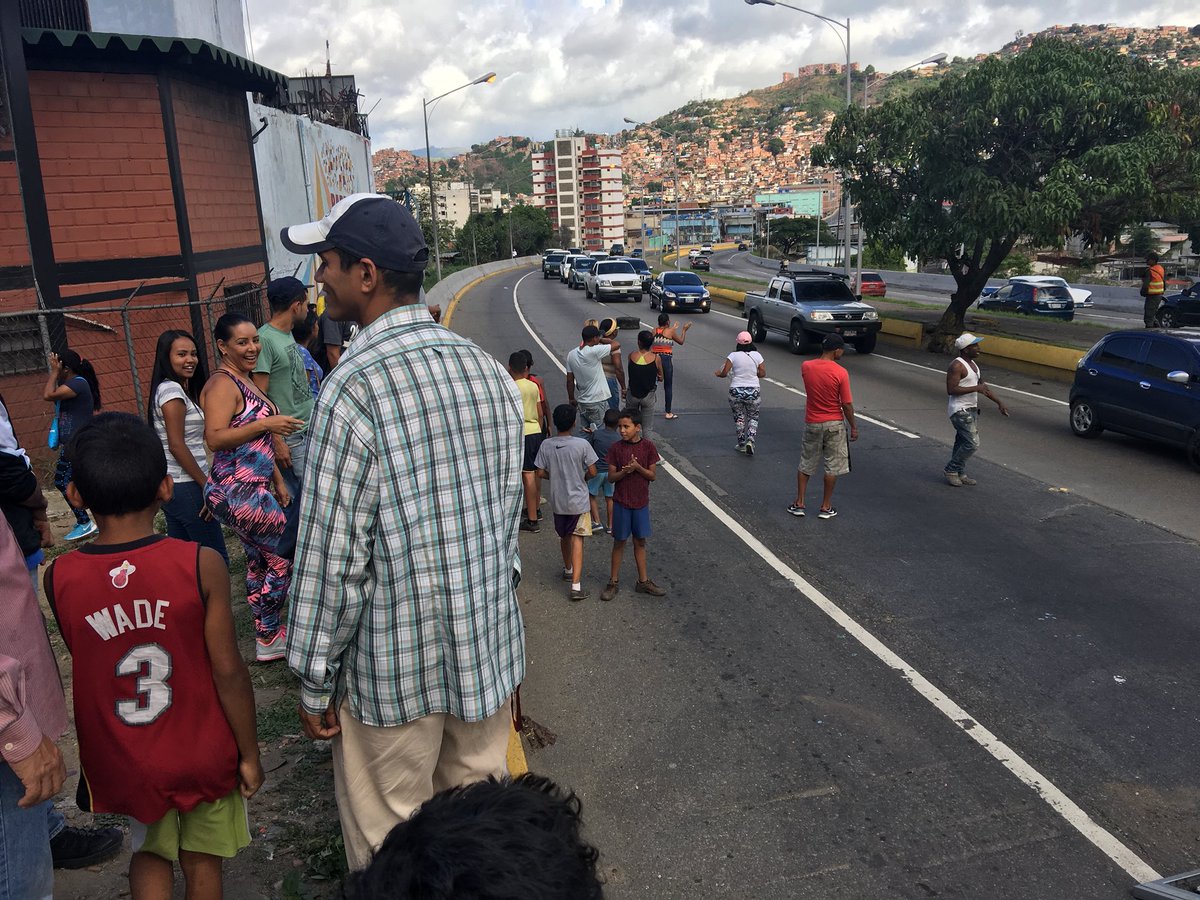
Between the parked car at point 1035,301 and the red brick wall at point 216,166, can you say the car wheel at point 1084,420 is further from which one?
the parked car at point 1035,301

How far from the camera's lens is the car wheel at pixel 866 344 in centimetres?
2106

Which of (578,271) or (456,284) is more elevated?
(578,271)

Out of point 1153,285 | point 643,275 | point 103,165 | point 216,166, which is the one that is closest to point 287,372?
point 103,165

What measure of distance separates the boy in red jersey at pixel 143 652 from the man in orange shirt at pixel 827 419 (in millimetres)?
6988

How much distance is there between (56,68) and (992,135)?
55.6ft

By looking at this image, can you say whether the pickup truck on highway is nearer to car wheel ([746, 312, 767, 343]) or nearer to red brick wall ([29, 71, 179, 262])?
car wheel ([746, 312, 767, 343])

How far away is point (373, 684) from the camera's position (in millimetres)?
2434

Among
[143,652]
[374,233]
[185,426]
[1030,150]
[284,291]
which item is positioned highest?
[1030,150]

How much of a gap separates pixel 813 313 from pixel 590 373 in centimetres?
1228

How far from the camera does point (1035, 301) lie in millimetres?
28969

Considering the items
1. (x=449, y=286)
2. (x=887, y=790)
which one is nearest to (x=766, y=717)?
(x=887, y=790)

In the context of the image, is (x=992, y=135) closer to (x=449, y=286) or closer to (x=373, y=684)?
(x=373, y=684)

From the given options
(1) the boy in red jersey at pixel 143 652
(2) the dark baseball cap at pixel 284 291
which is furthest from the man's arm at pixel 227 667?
(2) the dark baseball cap at pixel 284 291

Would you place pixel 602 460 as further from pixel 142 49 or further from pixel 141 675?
pixel 142 49
